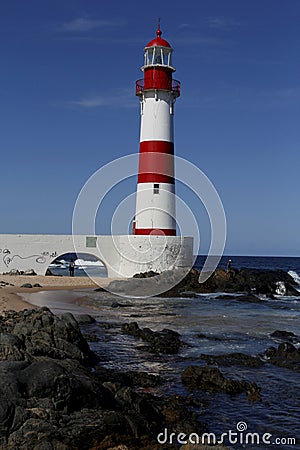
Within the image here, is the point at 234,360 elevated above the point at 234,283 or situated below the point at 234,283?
below

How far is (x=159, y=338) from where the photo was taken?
12.3m

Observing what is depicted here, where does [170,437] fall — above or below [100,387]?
below

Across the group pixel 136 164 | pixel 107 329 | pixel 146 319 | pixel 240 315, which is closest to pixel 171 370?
pixel 107 329

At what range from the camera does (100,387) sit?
7023 mm

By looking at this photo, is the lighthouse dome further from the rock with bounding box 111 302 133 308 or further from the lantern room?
the rock with bounding box 111 302 133 308

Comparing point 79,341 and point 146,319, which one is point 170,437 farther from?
point 146,319

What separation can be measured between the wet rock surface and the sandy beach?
382 inches

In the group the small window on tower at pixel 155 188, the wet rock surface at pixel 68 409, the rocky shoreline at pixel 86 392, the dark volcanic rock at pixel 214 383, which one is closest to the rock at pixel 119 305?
the small window on tower at pixel 155 188

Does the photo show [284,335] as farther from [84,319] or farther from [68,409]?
[68,409]

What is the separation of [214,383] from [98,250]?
17235 mm

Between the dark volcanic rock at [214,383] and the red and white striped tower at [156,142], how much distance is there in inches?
612

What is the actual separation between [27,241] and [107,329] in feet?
40.7

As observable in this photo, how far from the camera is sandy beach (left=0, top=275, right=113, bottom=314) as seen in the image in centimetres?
1764

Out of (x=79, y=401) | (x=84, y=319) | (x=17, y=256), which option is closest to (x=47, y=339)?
(x=79, y=401)
